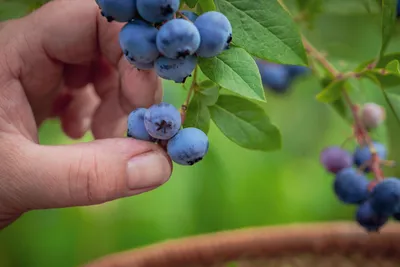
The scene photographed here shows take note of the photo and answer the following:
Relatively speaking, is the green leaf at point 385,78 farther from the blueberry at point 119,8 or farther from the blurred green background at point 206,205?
the blurred green background at point 206,205

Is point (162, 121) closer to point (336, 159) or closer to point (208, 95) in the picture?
point (208, 95)

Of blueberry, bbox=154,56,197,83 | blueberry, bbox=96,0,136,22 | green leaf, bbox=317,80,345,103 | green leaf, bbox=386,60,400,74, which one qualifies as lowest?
green leaf, bbox=317,80,345,103

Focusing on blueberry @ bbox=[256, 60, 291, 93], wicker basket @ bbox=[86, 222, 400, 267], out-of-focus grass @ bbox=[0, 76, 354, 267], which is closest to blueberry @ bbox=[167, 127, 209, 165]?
blueberry @ bbox=[256, 60, 291, 93]

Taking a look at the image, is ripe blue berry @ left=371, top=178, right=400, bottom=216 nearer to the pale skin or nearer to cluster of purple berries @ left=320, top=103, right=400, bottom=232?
→ cluster of purple berries @ left=320, top=103, right=400, bottom=232

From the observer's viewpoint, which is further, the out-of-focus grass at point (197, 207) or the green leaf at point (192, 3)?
the out-of-focus grass at point (197, 207)

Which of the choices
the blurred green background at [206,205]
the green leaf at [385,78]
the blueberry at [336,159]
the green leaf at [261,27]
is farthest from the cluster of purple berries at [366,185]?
the blurred green background at [206,205]
